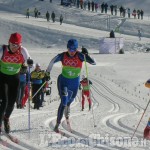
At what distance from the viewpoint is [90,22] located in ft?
173

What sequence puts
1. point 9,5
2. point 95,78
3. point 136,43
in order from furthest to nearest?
point 9,5 → point 136,43 → point 95,78

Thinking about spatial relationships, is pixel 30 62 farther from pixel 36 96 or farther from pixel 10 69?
pixel 36 96

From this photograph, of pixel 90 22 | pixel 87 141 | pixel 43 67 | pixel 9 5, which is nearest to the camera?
pixel 87 141

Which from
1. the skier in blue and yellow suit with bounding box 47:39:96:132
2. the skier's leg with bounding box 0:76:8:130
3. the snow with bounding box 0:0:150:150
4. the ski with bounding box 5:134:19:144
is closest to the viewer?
the ski with bounding box 5:134:19:144

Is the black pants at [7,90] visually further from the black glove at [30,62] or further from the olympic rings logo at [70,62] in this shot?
the olympic rings logo at [70,62]

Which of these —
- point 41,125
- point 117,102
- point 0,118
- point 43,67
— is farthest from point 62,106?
point 43,67

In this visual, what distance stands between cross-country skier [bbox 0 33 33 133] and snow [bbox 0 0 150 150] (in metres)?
0.62

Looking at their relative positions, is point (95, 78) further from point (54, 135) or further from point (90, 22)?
point (90, 22)

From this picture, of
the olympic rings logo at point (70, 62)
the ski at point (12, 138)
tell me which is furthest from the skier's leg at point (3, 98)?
the olympic rings logo at point (70, 62)

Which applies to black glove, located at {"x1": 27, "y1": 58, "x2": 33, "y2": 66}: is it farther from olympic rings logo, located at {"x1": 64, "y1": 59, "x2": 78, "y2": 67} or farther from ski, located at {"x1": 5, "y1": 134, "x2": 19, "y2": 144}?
ski, located at {"x1": 5, "y1": 134, "x2": 19, "y2": 144}

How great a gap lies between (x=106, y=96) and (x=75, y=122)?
9.00 m

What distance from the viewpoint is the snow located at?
8.45m

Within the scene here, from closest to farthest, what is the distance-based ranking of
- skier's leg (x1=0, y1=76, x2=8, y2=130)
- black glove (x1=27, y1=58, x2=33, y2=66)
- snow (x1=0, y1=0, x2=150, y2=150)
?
snow (x1=0, y1=0, x2=150, y2=150) < skier's leg (x1=0, y1=76, x2=8, y2=130) < black glove (x1=27, y1=58, x2=33, y2=66)

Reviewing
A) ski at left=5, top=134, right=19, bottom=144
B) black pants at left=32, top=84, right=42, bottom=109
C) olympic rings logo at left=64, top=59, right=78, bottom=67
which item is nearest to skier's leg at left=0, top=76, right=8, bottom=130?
ski at left=5, top=134, right=19, bottom=144
